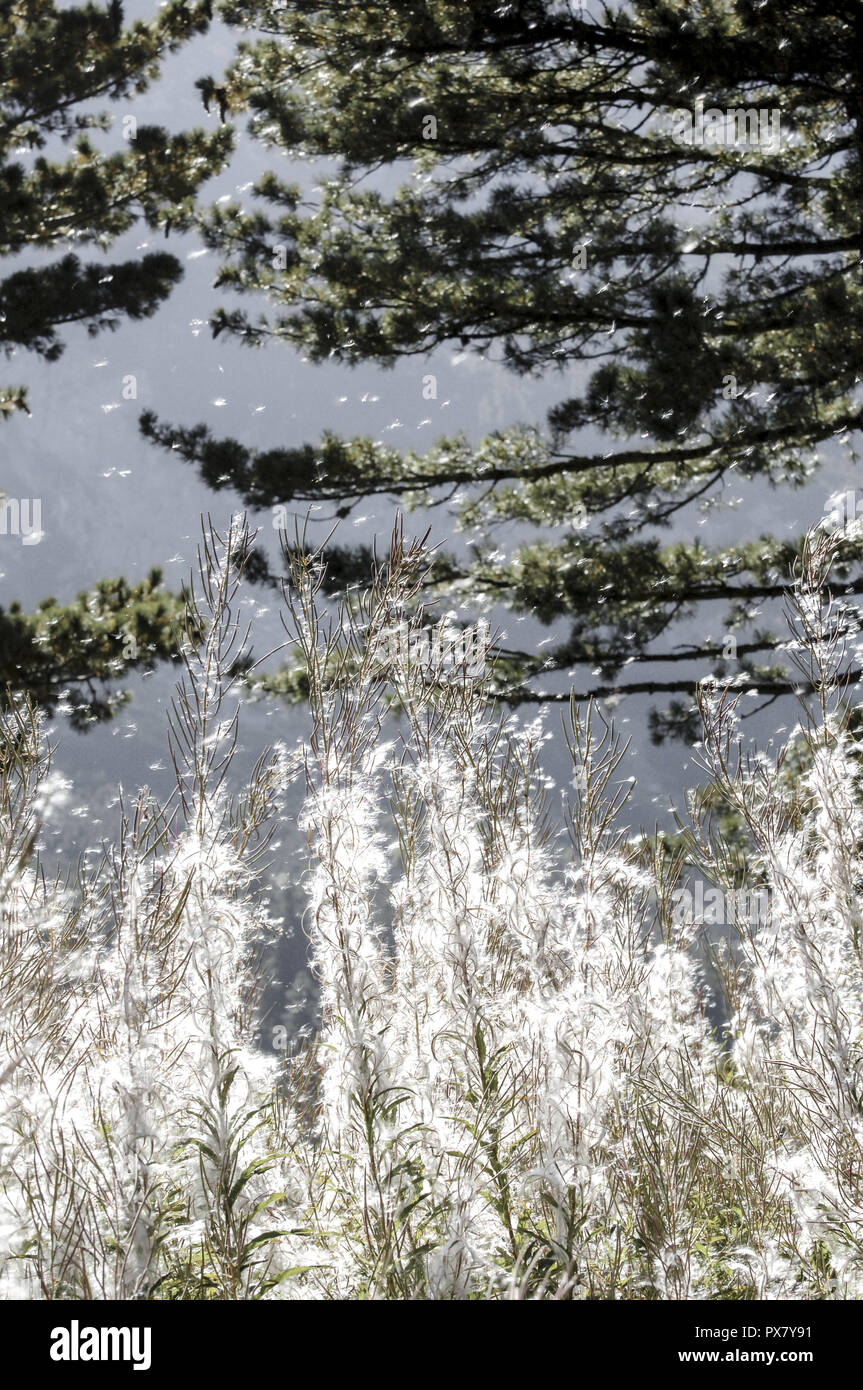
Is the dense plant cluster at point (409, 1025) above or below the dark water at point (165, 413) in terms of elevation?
below

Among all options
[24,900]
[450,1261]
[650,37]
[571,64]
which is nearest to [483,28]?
[571,64]

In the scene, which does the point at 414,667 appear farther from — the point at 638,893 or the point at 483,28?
A: the point at 483,28

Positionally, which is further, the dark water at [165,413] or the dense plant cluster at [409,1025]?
the dark water at [165,413]

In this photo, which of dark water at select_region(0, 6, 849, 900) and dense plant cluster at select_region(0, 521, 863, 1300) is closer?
dense plant cluster at select_region(0, 521, 863, 1300)

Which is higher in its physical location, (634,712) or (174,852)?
(634,712)

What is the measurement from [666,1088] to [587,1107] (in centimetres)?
43

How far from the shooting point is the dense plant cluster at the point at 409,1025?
6.86ft

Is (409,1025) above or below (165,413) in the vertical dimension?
below

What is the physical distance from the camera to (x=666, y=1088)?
2.69 metres

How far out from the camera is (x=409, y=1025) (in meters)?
2.80

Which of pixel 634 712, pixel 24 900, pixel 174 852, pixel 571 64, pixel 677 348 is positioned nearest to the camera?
pixel 174 852

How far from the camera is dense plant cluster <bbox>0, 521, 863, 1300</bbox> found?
2.09 meters

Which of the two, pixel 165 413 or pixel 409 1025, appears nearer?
pixel 409 1025

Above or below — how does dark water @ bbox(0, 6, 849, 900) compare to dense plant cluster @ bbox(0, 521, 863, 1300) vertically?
above
